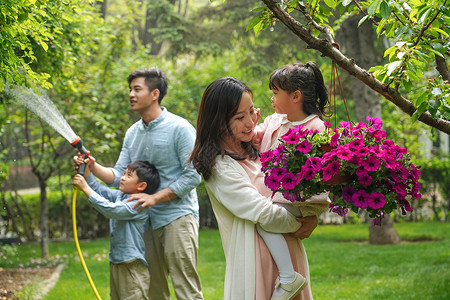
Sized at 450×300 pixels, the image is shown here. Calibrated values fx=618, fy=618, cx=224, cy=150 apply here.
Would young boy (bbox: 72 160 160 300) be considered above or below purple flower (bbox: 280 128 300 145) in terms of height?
below

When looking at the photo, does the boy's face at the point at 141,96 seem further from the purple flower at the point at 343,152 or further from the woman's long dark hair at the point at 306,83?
the purple flower at the point at 343,152

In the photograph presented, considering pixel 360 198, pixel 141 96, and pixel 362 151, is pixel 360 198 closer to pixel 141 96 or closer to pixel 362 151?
pixel 362 151

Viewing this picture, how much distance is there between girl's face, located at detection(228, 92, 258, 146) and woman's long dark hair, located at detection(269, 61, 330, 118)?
252mm

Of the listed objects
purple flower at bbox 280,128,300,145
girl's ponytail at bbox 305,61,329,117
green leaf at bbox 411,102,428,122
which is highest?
girl's ponytail at bbox 305,61,329,117

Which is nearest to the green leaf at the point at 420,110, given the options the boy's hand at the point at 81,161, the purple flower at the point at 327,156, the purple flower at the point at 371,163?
the purple flower at the point at 371,163

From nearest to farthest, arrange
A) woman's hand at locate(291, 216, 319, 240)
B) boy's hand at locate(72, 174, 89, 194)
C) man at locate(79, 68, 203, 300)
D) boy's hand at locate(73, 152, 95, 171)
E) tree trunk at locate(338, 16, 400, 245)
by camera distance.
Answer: woman's hand at locate(291, 216, 319, 240)
boy's hand at locate(72, 174, 89, 194)
boy's hand at locate(73, 152, 95, 171)
man at locate(79, 68, 203, 300)
tree trunk at locate(338, 16, 400, 245)

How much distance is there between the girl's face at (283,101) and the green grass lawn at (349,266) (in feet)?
12.5

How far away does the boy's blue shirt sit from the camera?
4215mm

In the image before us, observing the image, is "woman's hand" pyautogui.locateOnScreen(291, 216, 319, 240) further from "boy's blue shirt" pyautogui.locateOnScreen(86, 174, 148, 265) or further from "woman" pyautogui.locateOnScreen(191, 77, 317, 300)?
"boy's blue shirt" pyautogui.locateOnScreen(86, 174, 148, 265)

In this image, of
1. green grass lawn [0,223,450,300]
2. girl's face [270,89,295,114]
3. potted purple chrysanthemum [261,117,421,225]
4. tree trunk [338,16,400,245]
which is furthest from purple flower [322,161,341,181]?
tree trunk [338,16,400,245]

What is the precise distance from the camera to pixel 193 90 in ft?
42.5

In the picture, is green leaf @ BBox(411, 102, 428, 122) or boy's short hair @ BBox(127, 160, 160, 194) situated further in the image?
boy's short hair @ BBox(127, 160, 160, 194)

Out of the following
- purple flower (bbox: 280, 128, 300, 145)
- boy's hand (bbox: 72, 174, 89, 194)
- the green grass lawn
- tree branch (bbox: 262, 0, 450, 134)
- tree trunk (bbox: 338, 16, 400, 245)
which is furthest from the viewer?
tree trunk (bbox: 338, 16, 400, 245)

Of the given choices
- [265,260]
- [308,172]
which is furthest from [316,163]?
[265,260]
